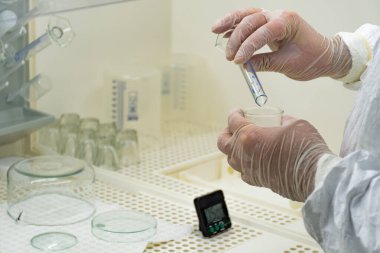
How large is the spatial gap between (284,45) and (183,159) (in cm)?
80

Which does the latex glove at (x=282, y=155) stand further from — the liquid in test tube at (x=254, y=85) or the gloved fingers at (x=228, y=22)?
the gloved fingers at (x=228, y=22)

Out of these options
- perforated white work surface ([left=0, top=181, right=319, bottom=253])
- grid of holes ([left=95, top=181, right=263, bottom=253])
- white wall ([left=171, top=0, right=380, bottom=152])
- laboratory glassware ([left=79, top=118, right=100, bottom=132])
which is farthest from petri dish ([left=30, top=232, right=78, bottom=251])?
white wall ([left=171, top=0, right=380, bottom=152])

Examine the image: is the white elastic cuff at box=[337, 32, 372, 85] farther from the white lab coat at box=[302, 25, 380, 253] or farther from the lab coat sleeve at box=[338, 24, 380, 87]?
the white lab coat at box=[302, 25, 380, 253]

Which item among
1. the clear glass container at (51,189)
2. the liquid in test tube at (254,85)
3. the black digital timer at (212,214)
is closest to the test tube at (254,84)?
the liquid in test tube at (254,85)

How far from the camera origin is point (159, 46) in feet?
8.98

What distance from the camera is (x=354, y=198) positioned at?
3.96 ft

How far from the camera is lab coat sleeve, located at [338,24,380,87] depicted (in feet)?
5.64

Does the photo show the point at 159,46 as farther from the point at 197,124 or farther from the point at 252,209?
the point at 252,209

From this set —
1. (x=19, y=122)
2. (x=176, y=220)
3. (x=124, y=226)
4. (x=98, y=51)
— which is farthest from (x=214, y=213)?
(x=98, y=51)

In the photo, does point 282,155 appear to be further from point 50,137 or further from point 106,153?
point 50,137

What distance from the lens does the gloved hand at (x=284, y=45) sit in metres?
1.52

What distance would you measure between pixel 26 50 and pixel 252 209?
779 mm

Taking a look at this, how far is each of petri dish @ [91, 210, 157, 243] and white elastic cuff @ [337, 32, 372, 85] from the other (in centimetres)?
62

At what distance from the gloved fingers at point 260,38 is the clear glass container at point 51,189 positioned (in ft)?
2.18
